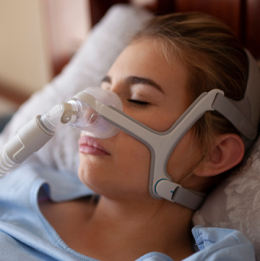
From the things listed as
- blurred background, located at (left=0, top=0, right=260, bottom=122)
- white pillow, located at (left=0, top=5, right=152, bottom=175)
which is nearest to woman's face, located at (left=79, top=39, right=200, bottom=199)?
white pillow, located at (left=0, top=5, right=152, bottom=175)

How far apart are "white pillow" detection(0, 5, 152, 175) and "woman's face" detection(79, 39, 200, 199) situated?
1.49 ft

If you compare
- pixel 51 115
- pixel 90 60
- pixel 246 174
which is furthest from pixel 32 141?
pixel 90 60

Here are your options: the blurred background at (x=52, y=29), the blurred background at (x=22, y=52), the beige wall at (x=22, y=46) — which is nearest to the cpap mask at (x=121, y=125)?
the blurred background at (x=52, y=29)

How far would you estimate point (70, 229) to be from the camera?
108 cm

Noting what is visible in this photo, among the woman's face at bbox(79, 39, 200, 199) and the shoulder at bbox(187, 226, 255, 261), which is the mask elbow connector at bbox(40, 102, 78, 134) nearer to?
the woman's face at bbox(79, 39, 200, 199)

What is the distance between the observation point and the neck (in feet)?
3.23

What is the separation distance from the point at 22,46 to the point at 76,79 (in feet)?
5.36

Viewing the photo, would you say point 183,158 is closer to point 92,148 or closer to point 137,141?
point 137,141

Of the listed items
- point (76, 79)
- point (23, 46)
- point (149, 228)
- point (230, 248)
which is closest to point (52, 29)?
point (76, 79)

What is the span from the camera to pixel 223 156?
1000 mm

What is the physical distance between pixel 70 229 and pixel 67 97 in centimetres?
63

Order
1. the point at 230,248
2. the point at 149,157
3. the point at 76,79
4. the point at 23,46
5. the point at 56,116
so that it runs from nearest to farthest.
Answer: the point at 230,248 → the point at 56,116 → the point at 149,157 → the point at 76,79 → the point at 23,46

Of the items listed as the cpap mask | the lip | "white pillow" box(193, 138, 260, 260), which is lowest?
"white pillow" box(193, 138, 260, 260)

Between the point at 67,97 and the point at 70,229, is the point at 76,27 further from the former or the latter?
the point at 70,229
